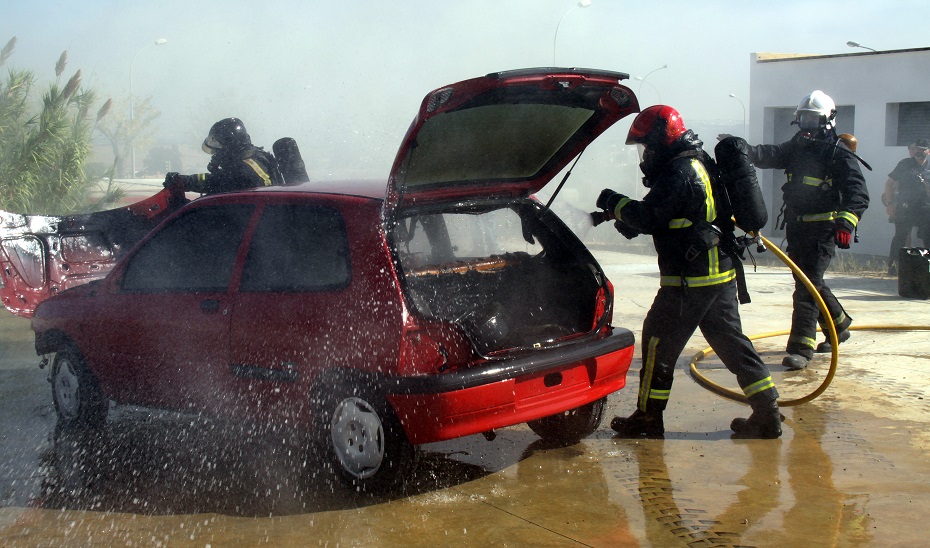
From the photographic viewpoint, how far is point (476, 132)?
4402mm

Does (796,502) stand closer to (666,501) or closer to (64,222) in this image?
(666,501)

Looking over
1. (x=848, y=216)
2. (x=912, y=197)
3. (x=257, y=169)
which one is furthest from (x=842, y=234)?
(x=912, y=197)

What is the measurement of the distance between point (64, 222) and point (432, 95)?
4.32 m

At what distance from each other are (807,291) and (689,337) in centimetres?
214

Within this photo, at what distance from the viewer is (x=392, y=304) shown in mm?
3881

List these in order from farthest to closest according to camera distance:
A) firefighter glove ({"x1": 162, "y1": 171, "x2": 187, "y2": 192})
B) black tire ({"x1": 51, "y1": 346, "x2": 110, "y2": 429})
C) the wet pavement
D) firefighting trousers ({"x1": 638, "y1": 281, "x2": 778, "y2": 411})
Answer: firefighter glove ({"x1": 162, "y1": 171, "x2": 187, "y2": 192})
black tire ({"x1": 51, "y1": 346, "x2": 110, "y2": 429})
firefighting trousers ({"x1": 638, "y1": 281, "x2": 778, "y2": 411})
the wet pavement

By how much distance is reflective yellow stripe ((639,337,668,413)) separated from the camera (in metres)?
4.94

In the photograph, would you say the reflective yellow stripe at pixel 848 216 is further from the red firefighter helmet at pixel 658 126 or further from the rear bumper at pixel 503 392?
the rear bumper at pixel 503 392

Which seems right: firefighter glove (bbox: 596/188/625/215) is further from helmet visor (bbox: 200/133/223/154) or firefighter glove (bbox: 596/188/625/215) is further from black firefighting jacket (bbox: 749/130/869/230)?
helmet visor (bbox: 200/133/223/154)

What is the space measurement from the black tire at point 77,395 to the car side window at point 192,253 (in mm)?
607

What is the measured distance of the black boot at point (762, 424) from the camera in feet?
15.9

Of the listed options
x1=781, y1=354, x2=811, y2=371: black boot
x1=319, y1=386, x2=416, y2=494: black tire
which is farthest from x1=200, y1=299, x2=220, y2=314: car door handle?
x1=781, y1=354, x2=811, y2=371: black boot

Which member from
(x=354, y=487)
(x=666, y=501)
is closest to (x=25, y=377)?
(x=354, y=487)

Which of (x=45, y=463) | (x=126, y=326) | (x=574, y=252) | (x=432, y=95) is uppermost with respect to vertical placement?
(x=432, y=95)
